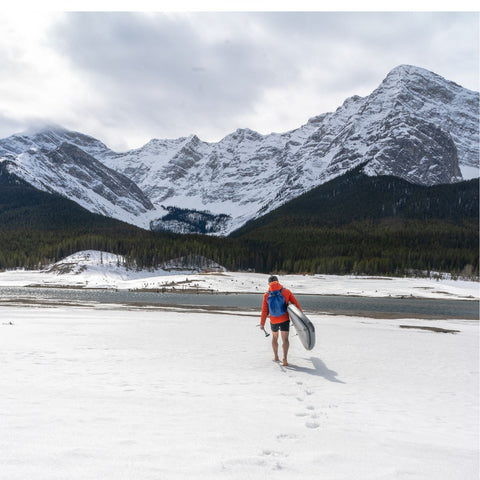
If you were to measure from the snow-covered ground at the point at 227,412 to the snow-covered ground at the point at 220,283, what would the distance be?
241 ft

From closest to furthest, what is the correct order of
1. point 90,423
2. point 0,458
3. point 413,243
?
point 0,458, point 90,423, point 413,243

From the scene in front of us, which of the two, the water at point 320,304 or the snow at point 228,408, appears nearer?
the snow at point 228,408

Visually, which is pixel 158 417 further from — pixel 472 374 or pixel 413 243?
pixel 413 243

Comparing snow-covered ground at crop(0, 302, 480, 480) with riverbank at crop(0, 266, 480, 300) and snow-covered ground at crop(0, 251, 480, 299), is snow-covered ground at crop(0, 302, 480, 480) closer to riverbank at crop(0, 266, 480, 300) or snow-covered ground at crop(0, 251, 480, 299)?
riverbank at crop(0, 266, 480, 300)

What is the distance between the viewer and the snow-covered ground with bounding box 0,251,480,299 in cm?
8844

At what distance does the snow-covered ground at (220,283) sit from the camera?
88.4 m

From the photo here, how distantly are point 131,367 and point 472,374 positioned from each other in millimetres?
11799

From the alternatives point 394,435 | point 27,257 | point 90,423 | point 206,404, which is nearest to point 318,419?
point 394,435

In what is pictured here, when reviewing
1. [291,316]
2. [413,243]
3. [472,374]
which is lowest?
[472,374]

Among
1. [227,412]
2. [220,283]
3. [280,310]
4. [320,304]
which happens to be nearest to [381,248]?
[220,283]

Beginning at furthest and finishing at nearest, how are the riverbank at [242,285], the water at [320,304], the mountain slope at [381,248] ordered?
1. the mountain slope at [381,248]
2. the riverbank at [242,285]
3. the water at [320,304]

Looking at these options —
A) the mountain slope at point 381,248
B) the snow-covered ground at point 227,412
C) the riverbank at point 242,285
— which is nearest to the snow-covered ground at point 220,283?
the riverbank at point 242,285

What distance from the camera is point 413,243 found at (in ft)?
523

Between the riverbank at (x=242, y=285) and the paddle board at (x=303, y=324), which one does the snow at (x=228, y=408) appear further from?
the riverbank at (x=242, y=285)
